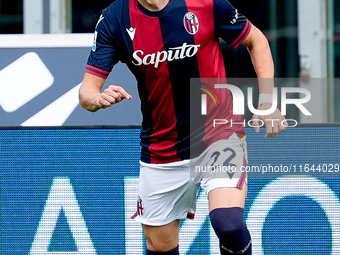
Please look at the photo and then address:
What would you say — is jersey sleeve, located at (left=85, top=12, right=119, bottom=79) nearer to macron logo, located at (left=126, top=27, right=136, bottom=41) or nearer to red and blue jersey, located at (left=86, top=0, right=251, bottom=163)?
red and blue jersey, located at (left=86, top=0, right=251, bottom=163)

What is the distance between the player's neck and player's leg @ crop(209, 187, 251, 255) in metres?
0.93

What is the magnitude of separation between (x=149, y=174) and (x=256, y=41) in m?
0.89

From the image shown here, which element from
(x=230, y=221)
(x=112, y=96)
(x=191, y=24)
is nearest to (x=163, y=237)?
(x=230, y=221)

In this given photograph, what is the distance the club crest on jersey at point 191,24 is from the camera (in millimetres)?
2654

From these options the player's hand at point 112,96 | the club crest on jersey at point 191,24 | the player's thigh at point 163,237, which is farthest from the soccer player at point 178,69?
the player's hand at point 112,96

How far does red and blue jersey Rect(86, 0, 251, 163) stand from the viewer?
2.66 metres

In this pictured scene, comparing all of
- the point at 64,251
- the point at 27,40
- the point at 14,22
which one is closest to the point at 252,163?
the point at 64,251

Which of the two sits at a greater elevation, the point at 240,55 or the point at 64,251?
the point at 240,55

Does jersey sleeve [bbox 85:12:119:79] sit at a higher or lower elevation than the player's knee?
higher

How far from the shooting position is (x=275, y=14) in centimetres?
571

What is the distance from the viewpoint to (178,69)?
2684 mm

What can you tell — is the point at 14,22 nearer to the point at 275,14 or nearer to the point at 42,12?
the point at 42,12

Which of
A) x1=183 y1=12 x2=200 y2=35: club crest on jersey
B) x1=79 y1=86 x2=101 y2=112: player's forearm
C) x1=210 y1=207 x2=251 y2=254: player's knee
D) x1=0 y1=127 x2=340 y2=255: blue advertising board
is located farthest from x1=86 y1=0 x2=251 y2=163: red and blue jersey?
x1=0 y1=127 x2=340 y2=255: blue advertising board

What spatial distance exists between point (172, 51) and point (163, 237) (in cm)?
99
